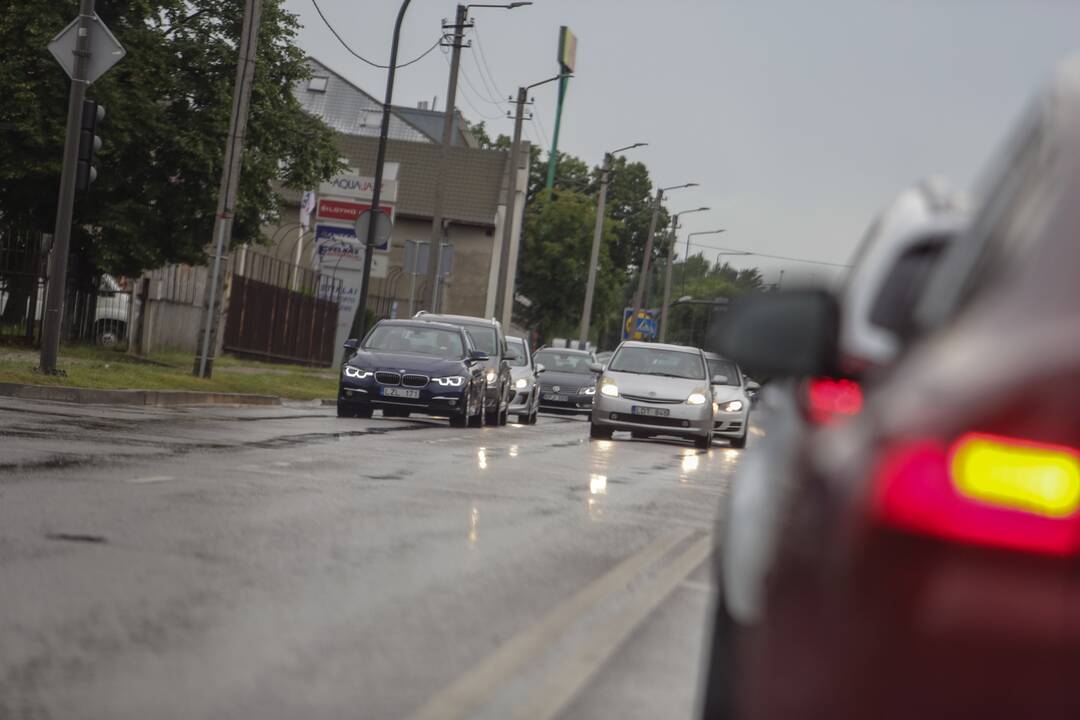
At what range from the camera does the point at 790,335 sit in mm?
3457

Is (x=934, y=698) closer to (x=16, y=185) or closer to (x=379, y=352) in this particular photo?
(x=379, y=352)

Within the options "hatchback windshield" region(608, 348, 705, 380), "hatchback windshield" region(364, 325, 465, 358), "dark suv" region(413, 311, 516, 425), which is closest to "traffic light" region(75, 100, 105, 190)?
"hatchback windshield" region(364, 325, 465, 358)

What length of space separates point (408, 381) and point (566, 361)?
17.8 metres

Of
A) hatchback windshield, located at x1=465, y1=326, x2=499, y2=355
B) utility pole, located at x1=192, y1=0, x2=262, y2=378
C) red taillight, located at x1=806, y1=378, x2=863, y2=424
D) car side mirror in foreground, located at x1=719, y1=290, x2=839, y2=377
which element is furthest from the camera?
hatchback windshield, located at x1=465, y1=326, x2=499, y2=355

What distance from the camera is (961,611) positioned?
231 cm

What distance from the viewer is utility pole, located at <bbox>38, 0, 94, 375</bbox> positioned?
22.3m

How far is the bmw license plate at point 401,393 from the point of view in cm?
2484

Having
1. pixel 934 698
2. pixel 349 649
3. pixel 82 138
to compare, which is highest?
pixel 82 138

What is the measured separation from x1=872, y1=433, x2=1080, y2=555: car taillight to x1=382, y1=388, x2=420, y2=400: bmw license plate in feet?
74.1

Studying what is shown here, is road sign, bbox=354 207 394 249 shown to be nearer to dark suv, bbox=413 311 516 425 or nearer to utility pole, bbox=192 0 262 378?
dark suv, bbox=413 311 516 425

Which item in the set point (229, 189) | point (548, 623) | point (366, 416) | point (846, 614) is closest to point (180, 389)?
point (366, 416)

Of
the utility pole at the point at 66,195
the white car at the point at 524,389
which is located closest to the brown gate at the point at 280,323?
the white car at the point at 524,389

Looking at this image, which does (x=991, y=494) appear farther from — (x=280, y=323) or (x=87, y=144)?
(x=280, y=323)

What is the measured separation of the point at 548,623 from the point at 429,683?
1.48 metres
